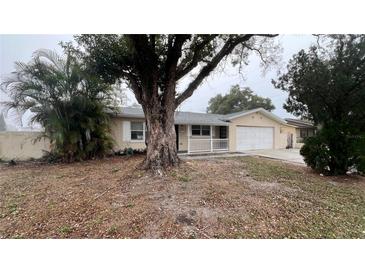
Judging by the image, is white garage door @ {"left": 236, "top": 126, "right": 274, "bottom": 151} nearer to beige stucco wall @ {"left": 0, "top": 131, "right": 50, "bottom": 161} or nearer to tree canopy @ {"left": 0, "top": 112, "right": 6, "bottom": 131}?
beige stucco wall @ {"left": 0, "top": 131, "right": 50, "bottom": 161}

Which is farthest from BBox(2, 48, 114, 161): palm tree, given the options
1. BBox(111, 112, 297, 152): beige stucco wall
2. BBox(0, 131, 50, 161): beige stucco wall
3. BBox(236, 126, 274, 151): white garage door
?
BBox(236, 126, 274, 151): white garage door

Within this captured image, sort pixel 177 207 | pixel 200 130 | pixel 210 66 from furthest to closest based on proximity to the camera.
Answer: pixel 200 130
pixel 210 66
pixel 177 207

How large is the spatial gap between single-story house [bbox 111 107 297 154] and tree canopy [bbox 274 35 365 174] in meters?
6.72

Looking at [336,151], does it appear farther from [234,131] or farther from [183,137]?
[183,137]

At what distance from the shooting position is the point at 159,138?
645 cm

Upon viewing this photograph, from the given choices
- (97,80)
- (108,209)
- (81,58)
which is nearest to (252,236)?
(108,209)

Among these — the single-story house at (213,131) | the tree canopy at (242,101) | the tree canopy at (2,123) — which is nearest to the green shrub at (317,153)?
the single-story house at (213,131)

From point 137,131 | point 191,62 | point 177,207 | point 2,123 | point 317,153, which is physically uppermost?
point 191,62

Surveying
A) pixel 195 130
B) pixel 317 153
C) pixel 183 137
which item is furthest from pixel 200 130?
pixel 317 153

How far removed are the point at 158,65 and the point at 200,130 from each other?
8446 millimetres

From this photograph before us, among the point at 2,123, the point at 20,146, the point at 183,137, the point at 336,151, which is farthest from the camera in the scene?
the point at 183,137

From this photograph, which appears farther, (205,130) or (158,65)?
(205,130)

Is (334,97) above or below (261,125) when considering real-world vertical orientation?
above

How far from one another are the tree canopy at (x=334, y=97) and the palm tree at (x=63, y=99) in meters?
8.71
